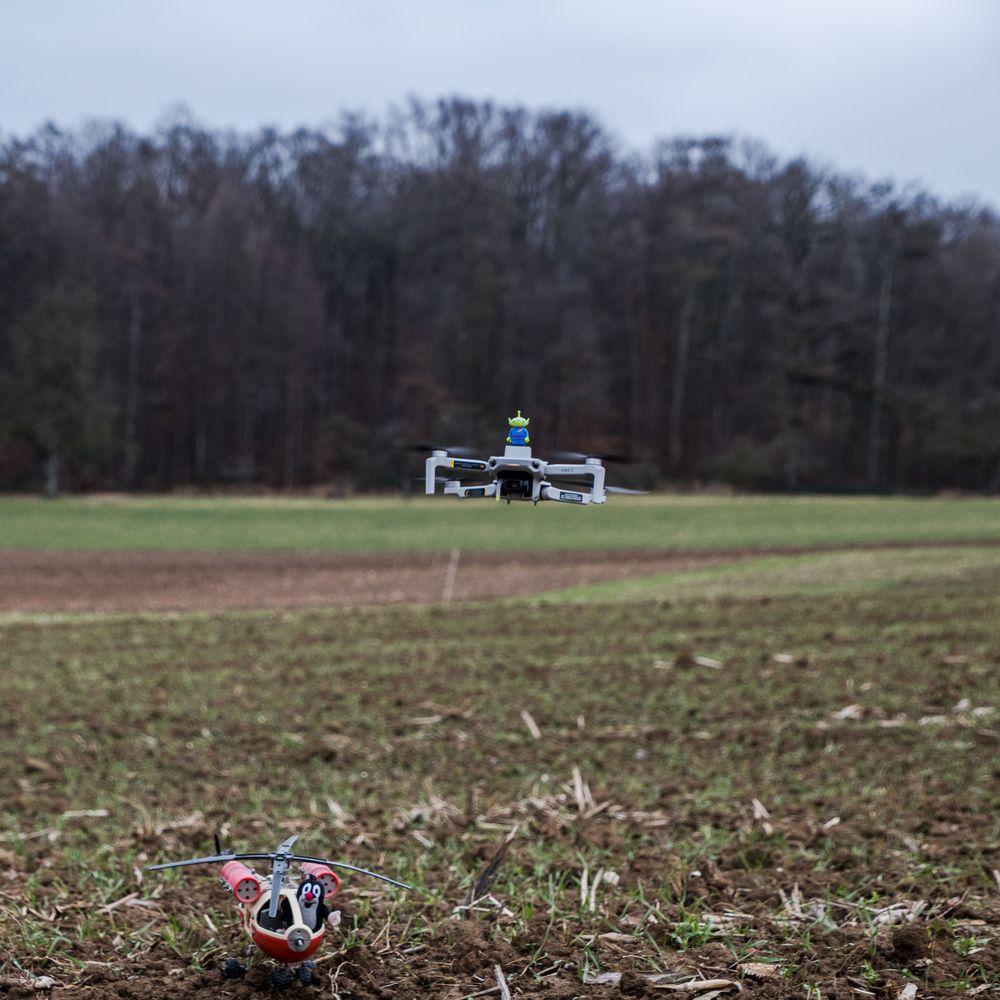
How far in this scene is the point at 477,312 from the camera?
22.8 ft

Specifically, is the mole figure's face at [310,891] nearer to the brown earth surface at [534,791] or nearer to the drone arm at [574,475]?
the brown earth surface at [534,791]

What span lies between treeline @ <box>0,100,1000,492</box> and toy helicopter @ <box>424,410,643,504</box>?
190 millimetres

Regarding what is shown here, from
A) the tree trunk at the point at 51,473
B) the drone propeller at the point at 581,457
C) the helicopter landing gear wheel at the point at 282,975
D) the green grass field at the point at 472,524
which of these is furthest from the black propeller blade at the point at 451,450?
the tree trunk at the point at 51,473

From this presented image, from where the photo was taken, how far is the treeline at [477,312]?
5637mm

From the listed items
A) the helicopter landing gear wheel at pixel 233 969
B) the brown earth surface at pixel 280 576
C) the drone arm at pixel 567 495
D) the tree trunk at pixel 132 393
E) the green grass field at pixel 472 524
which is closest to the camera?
the drone arm at pixel 567 495

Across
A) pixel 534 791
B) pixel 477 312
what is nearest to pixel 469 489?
pixel 477 312

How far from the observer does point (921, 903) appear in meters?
5.50

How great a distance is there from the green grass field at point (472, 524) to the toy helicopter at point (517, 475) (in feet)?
93.4

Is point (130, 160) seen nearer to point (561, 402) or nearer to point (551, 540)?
point (551, 540)

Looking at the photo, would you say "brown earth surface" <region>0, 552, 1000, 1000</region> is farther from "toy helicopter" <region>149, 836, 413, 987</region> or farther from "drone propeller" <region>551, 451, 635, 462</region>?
"drone propeller" <region>551, 451, 635, 462</region>

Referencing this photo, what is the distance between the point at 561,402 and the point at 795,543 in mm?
32025

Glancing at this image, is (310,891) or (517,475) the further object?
(310,891)

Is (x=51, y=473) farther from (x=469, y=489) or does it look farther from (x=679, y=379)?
(x=469, y=489)

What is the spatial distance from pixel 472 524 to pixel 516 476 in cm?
4185
